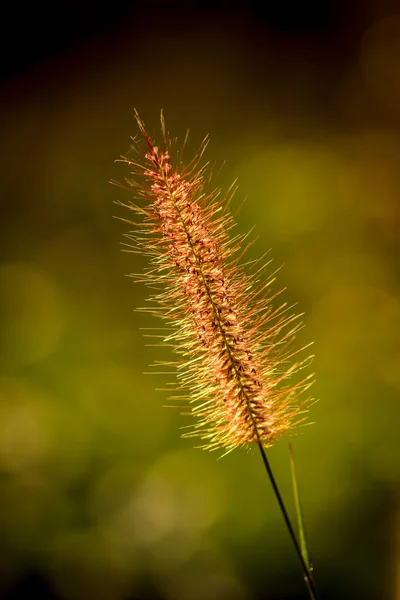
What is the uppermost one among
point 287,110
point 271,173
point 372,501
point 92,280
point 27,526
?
point 287,110

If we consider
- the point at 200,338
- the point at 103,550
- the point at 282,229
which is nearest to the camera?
the point at 200,338

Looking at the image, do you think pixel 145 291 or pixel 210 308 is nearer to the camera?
pixel 210 308

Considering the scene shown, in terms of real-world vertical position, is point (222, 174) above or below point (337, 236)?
above

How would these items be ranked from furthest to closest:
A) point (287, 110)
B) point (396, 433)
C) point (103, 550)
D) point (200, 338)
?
point (287, 110)
point (396, 433)
point (103, 550)
point (200, 338)

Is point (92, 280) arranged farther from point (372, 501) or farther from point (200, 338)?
point (200, 338)

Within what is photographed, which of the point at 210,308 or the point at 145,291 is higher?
the point at 145,291

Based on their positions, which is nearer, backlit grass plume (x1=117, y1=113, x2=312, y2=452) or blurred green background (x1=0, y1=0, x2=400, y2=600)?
backlit grass plume (x1=117, y1=113, x2=312, y2=452)

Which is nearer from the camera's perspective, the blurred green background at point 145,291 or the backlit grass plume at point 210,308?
the backlit grass plume at point 210,308

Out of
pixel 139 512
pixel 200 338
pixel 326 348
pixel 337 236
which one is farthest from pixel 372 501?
pixel 200 338
